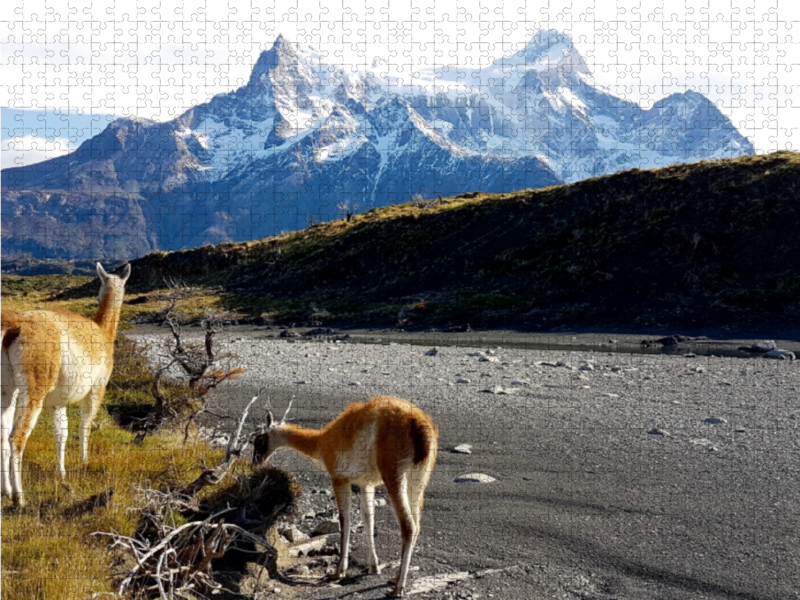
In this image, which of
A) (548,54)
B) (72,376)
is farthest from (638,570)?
(548,54)

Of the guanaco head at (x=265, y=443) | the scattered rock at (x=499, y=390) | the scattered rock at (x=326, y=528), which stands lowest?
the scattered rock at (x=499, y=390)

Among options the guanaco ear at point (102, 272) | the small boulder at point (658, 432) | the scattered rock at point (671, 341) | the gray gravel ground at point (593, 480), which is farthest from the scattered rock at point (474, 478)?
the scattered rock at point (671, 341)

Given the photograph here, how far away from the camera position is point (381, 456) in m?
7.00

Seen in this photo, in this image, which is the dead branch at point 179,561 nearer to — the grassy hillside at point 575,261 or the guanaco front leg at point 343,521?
the guanaco front leg at point 343,521

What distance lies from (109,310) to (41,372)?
1709 millimetres

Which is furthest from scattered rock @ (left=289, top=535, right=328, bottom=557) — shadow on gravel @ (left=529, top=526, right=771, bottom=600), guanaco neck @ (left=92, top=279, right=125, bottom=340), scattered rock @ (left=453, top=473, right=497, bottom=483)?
guanaco neck @ (left=92, top=279, right=125, bottom=340)

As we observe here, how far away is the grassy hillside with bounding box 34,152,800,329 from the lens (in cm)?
3731

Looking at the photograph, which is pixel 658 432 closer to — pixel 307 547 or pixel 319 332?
pixel 307 547

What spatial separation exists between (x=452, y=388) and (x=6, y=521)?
12.8 m

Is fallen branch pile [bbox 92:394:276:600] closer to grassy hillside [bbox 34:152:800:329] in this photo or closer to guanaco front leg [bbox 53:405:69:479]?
guanaco front leg [bbox 53:405:69:479]

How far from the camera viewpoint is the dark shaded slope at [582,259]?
122ft

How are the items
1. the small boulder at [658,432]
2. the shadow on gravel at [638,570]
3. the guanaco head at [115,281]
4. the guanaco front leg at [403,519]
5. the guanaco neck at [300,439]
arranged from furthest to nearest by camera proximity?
the small boulder at [658,432] < the guanaco head at [115,281] < the guanaco neck at [300,439] < the shadow on gravel at [638,570] < the guanaco front leg at [403,519]

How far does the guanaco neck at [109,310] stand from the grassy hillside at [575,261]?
1144 inches

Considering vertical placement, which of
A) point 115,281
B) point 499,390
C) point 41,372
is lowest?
point 499,390
